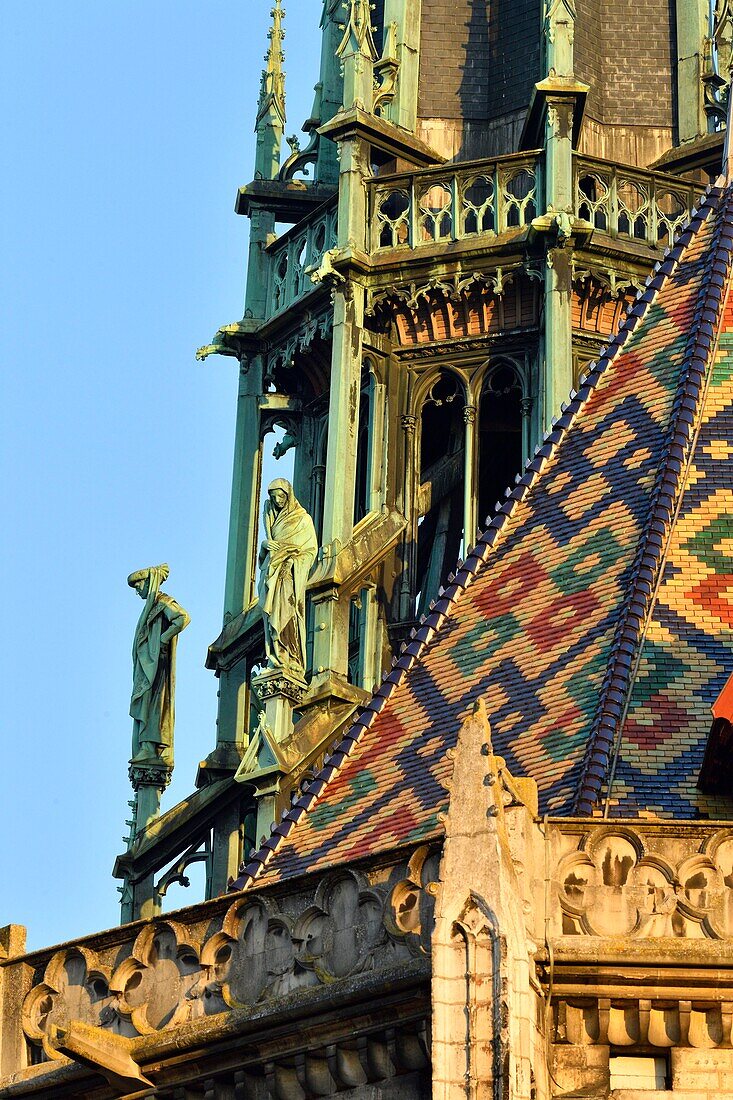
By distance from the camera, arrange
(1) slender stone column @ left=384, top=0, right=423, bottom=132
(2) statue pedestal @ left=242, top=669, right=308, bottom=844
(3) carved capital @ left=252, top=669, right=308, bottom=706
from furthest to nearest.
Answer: (1) slender stone column @ left=384, top=0, right=423, bottom=132, (3) carved capital @ left=252, top=669, right=308, bottom=706, (2) statue pedestal @ left=242, top=669, right=308, bottom=844

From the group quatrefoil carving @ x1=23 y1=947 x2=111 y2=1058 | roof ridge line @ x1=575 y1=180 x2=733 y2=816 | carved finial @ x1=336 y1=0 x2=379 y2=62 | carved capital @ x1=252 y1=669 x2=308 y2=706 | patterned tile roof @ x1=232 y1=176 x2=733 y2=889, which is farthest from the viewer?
carved finial @ x1=336 y1=0 x2=379 y2=62

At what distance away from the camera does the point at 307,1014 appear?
66.6ft

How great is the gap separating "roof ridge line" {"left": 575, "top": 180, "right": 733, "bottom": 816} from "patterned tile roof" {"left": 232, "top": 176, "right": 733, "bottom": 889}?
2 centimetres

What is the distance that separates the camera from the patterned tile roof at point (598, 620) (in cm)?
2228

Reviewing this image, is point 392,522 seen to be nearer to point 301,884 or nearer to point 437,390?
point 437,390

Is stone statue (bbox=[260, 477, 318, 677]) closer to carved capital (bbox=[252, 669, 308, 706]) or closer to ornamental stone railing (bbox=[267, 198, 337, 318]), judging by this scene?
carved capital (bbox=[252, 669, 308, 706])

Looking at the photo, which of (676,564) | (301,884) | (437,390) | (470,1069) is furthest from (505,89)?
(470,1069)

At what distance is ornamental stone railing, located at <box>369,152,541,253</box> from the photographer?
34562 mm

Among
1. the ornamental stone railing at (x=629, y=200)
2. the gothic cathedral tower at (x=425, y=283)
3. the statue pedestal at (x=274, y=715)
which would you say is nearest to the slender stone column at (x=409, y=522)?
the gothic cathedral tower at (x=425, y=283)

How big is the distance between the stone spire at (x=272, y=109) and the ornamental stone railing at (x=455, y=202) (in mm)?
3268

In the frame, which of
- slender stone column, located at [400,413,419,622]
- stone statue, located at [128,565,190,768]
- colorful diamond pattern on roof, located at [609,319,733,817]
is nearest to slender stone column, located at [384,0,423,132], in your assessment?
slender stone column, located at [400,413,419,622]

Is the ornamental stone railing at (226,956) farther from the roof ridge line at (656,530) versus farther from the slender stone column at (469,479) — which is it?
the slender stone column at (469,479)

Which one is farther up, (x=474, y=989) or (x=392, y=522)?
(x=392, y=522)

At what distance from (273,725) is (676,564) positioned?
7900 millimetres
